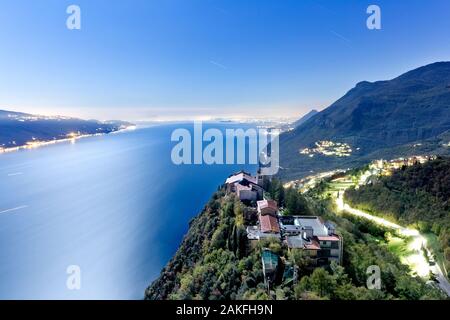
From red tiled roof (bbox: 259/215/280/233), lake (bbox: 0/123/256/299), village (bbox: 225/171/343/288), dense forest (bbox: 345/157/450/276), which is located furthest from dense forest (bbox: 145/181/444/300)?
dense forest (bbox: 345/157/450/276)

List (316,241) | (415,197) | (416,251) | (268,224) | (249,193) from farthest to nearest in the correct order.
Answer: (415,197), (416,251), (249,193), (268,224), (316,241)

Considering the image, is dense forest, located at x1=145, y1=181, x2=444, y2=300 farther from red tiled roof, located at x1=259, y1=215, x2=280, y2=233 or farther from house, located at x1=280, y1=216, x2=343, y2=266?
red tiled roof, located at x1=259, y1=215, x2=280, y2=233

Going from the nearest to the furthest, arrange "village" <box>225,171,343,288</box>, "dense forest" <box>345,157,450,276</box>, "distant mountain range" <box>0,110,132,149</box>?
"village" <box>225,171,343,288</box>, "dense forest" <box>345,157,450,276</box>, "distant mountain range" <box>0,110,132,149</box>

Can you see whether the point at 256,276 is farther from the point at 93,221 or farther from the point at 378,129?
the point at 378,129

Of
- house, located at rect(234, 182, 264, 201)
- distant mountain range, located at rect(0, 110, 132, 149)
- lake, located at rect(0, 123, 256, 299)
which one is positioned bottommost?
lake, located at rect(0, 123, 256, 299)

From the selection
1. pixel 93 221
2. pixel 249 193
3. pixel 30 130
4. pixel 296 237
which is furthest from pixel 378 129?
pixel 30 130

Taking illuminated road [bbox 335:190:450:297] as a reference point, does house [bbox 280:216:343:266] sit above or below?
above
